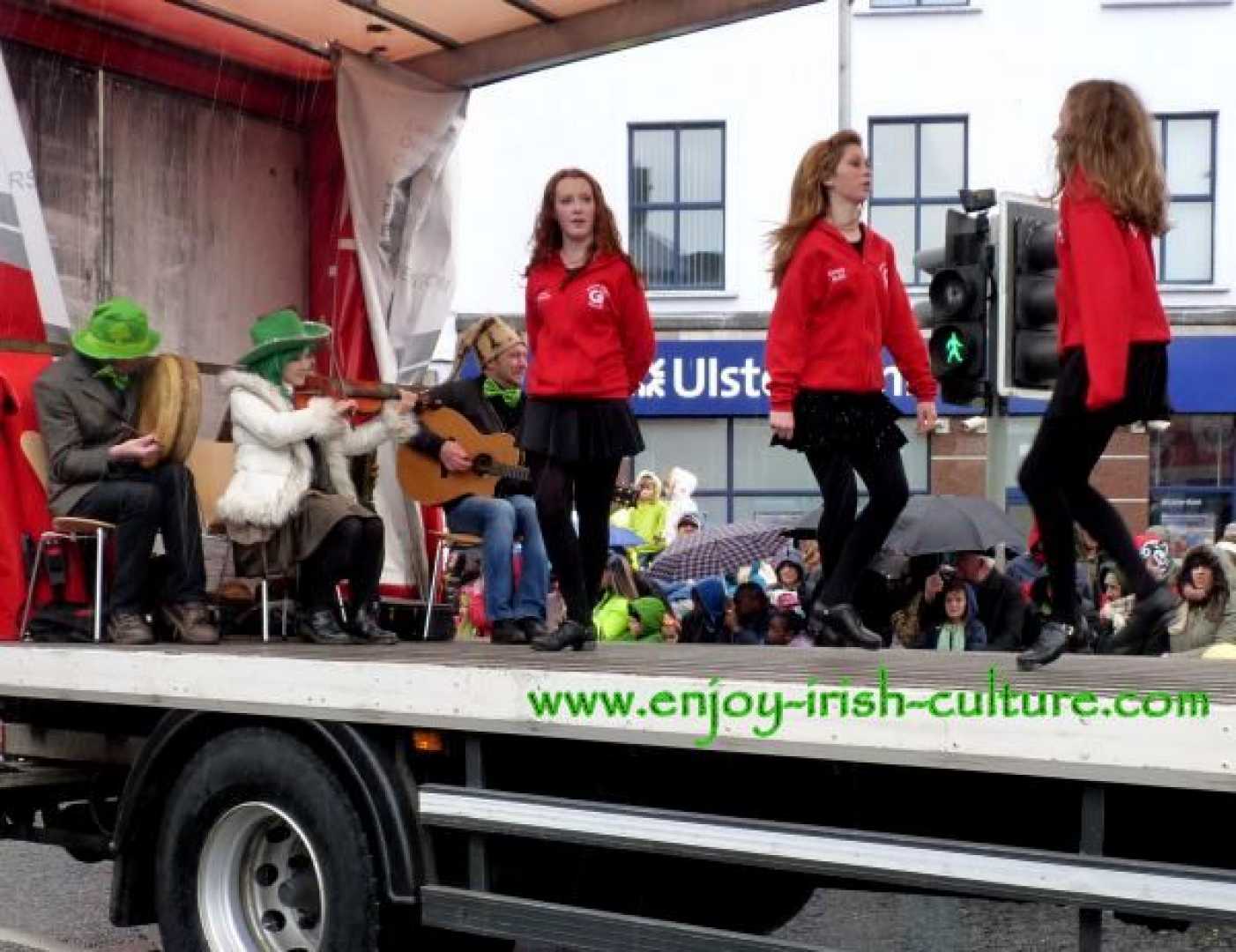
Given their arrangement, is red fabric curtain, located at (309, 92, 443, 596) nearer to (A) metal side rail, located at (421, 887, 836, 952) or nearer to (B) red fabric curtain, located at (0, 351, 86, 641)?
(B) red fabric curtain, located at (0, 351, 86, 641)

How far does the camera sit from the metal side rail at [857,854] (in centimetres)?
352

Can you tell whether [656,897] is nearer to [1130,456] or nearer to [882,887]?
[882,887]

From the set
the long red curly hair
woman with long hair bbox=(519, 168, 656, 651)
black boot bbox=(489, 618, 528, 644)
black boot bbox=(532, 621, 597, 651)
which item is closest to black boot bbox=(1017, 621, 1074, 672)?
black boot bbox=(532, 621, 597, 651)

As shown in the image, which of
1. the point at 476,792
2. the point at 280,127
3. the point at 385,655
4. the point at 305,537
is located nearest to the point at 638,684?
the point at 476,792

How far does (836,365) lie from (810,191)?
22.9 inches

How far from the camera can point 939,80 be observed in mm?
23484

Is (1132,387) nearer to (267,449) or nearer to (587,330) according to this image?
(587,330)

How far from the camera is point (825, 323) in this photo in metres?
5.98

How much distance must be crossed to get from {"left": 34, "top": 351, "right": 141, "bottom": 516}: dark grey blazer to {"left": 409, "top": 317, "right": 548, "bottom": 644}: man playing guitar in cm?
151

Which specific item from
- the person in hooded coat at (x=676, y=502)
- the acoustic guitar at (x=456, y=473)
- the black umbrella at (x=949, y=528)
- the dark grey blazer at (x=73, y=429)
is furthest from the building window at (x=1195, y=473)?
the dark grey blazer at (x=73, y=429)

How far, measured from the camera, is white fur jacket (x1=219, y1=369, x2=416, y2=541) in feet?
22.4

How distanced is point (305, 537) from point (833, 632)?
2.20 meters

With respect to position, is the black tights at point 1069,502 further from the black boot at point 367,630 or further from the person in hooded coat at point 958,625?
the person in hooded coat at point 958,625

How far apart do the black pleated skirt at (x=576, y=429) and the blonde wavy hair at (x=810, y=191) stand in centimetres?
72
